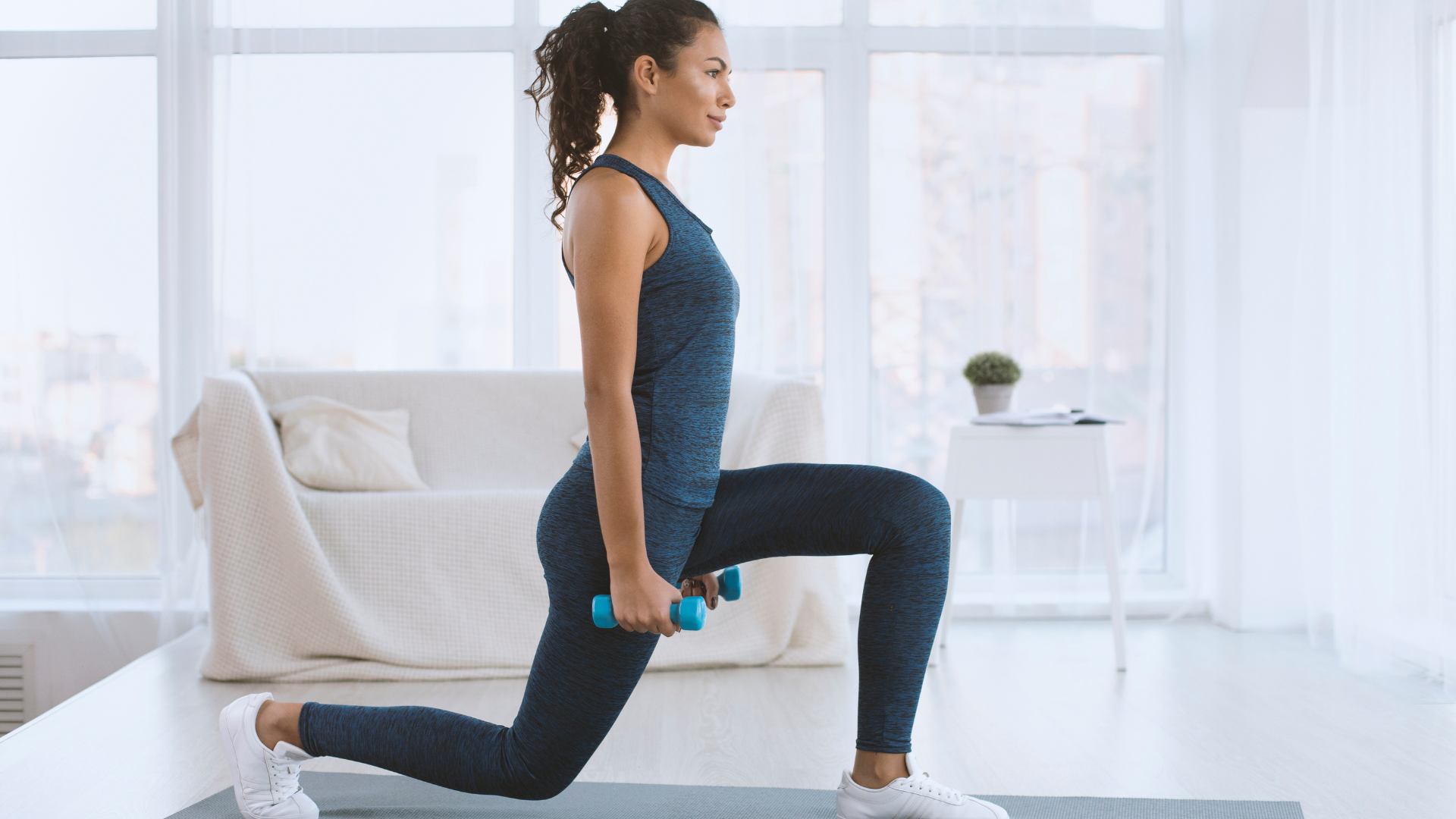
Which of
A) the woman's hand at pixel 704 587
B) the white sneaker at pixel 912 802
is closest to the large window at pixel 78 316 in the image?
the woman's hand at pixel 704 587

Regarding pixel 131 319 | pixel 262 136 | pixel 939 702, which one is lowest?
pixel 939 702

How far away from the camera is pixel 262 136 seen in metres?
3.28

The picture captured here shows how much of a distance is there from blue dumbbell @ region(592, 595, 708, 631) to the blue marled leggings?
76mm

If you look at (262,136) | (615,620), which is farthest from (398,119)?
(615,620)

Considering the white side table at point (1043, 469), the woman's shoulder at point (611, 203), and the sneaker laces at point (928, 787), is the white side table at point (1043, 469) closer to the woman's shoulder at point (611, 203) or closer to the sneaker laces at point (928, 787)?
the sneaker laces at point (928, 787)

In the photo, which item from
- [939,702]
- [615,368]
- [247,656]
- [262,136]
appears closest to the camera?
[615,368]

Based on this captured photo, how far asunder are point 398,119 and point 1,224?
1218mm

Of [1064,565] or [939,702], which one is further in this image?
[1064,565]

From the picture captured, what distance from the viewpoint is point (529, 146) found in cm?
344

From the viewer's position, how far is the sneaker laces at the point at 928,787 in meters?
1.29

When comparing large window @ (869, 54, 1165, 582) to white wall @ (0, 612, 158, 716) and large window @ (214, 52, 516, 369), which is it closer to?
large window @ (214, 52, 516, 369)

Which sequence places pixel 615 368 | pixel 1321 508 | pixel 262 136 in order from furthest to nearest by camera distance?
pixel 262 136, pixel 1321 508, pixel 615 368

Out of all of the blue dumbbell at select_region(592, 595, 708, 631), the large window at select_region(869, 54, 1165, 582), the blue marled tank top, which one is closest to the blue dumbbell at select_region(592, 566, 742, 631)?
the blue dumbbell at select_region(592, 595, 708, 631)

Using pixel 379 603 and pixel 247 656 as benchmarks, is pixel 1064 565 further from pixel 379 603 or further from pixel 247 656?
pixel 247 656
